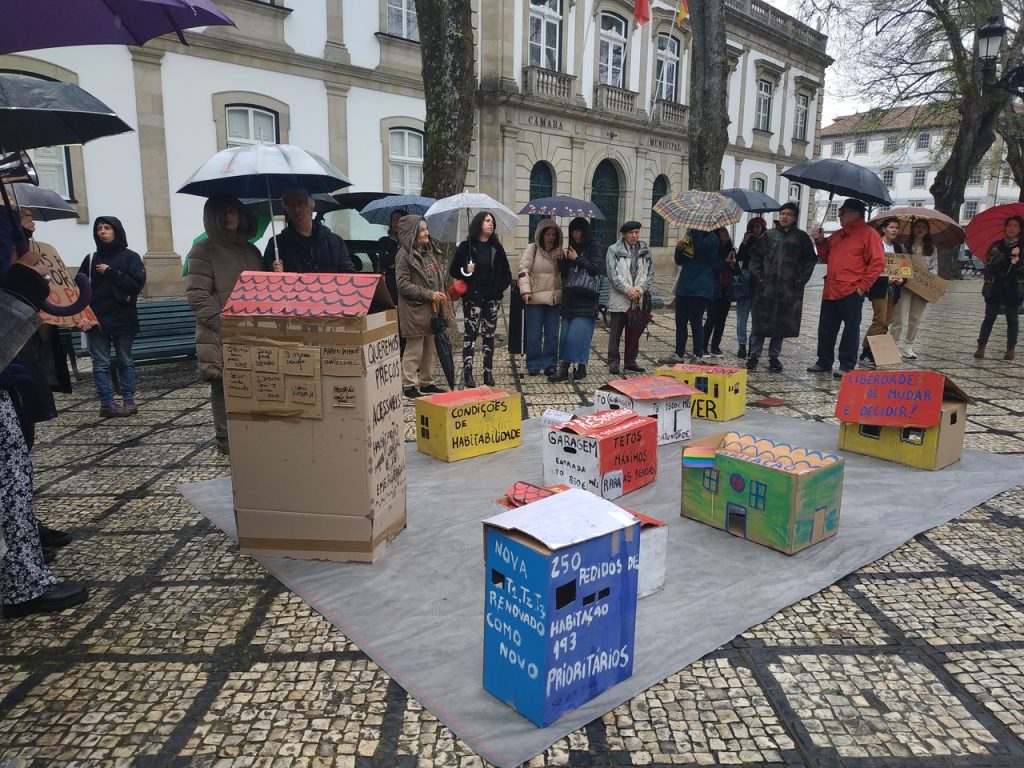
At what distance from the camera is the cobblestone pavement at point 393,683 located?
2096mm

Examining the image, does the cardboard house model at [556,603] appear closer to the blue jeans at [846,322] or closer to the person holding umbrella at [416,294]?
the person holding umbrella at [416,294]

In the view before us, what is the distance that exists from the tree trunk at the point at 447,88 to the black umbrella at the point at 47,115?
5.21 m

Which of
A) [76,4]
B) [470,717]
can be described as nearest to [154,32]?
[76,4]

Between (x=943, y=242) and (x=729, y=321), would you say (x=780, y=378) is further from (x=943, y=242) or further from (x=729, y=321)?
(x=729, y=321)

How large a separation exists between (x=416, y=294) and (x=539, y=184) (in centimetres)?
1440

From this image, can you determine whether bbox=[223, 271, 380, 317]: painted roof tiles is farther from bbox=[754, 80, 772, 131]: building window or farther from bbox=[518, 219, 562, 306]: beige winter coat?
bbox=[754, 80, 772, 131]: building window

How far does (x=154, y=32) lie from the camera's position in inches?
133

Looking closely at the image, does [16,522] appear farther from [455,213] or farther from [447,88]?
[447,88]

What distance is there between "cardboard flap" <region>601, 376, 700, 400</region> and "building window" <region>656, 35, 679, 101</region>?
20541 mm

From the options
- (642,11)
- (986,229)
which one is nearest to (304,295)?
(986,229)

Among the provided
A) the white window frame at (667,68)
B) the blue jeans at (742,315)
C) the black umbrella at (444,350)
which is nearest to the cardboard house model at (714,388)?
the black umbrella at (444,350)

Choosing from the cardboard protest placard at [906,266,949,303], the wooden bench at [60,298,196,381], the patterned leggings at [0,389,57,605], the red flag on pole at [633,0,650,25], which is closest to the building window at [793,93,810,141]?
the red flag on pole at [633,0,650,25]

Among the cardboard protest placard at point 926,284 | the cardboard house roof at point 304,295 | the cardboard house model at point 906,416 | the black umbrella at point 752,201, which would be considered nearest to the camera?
the cardboard house roof at point 304,295

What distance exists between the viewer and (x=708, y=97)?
35.7 feet
